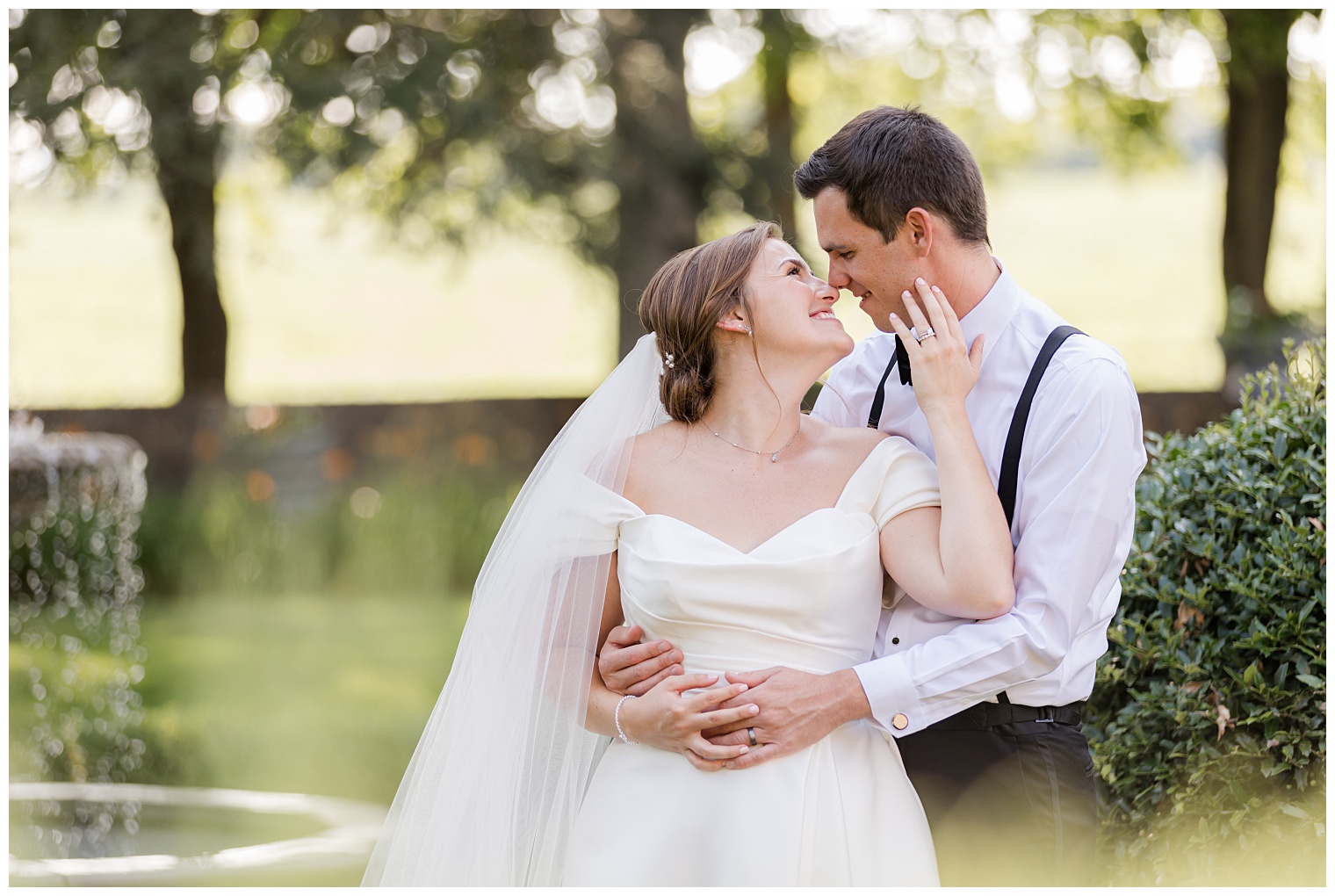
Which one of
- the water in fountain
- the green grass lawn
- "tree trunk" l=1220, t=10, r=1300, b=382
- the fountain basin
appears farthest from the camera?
"tree trunk" l=1220, t=10, r=1300, b=382

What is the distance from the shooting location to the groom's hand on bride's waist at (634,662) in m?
2.57

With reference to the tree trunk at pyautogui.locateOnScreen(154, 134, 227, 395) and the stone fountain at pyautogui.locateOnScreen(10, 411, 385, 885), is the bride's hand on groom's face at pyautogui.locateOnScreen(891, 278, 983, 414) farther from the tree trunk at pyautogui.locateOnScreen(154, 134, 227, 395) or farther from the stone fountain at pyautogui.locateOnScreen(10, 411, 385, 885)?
the tree trunk at pyautogui.locateOnScreen(154, 134, 227, 395)

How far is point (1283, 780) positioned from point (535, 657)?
72.9 inches

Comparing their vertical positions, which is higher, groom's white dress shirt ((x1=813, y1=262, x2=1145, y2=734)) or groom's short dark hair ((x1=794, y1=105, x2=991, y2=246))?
groom's short dark hair ((x1=794, y1=105, x2=991, y2=246))

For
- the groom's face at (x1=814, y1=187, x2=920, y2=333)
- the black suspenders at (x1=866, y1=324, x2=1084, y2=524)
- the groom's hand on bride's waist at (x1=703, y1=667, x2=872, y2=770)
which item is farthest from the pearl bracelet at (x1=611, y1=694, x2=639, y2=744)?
the groom's face at (x1=814, y1=187, x2=920, y2=333)

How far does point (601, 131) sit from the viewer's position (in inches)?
393

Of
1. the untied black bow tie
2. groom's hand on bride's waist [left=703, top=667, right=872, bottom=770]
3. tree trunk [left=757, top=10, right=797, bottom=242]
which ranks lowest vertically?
groom's hand on bride's waist [left=703, top=667, right=872, bottom=770]

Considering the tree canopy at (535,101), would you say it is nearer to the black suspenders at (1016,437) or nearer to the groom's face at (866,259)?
Answer: the groom's face at (866,259)

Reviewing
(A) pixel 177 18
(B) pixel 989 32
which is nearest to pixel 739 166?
(B) pixel 989 32

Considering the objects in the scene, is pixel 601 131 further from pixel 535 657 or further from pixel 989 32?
pixel 535 657

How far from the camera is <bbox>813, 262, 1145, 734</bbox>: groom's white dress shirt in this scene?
2.45m

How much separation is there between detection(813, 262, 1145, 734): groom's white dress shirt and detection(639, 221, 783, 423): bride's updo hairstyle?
0.60 metres

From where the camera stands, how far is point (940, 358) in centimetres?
250

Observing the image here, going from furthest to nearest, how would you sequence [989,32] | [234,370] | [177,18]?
[234,370] < [989,32] < [177,18]
